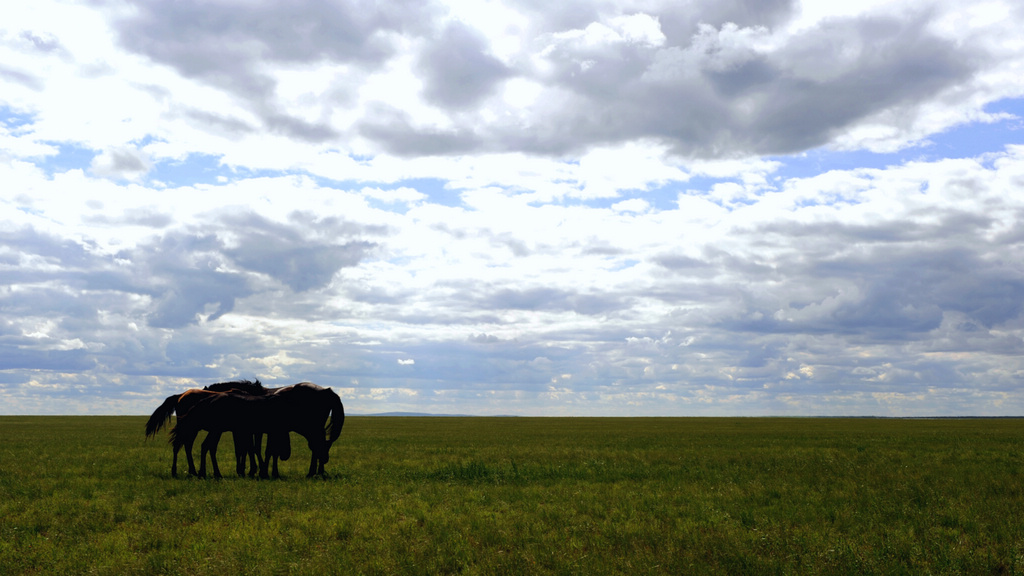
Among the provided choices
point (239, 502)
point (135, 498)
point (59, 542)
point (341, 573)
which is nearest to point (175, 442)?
point (135, 498)

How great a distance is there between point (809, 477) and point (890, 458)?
33.0 ft

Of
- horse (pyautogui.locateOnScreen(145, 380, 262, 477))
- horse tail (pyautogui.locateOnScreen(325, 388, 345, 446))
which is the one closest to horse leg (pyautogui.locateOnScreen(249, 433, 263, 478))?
horse (pyautogui.locateOnScreen(145, 380, 262, 477))

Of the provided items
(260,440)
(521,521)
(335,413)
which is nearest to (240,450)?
(260,440)

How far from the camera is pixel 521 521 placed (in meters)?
13.2

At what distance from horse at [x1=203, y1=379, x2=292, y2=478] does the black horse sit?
15 centimetres

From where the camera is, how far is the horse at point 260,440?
21219 millimetres

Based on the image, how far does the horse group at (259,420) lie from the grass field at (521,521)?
1.17 meters

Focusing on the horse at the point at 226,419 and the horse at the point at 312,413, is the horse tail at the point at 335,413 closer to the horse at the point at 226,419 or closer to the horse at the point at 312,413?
the horse at the point at 312,413

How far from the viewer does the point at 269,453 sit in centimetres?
2138

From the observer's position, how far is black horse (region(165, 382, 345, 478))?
21172 mm

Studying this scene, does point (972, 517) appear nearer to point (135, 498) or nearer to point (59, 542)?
point (59, 542)

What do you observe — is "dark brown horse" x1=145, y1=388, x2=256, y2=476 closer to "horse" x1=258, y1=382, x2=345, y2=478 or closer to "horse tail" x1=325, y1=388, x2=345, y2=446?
"horse" x1=258, y1=382, x2=345, y2=478

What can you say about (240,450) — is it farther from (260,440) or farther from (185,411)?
(185,411)

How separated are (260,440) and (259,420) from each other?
3.10ft
